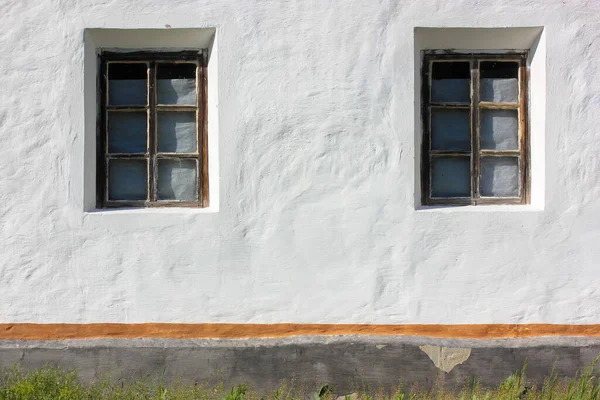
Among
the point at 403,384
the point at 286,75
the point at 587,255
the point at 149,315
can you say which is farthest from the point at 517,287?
the point at 149,315

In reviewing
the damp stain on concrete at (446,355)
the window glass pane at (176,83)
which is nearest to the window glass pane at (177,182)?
the window glass pane at (176,83)

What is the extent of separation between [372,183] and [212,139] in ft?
3.74

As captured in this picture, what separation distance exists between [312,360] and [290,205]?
3.36 ft

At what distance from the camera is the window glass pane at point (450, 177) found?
5277mm

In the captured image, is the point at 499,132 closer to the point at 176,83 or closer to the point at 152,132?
the point at 176,83

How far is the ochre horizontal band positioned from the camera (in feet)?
16.4

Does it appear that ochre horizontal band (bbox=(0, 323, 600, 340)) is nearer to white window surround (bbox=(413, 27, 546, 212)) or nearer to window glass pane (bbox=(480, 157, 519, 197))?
white window surround (bbox=(413, 27, 546, 212))

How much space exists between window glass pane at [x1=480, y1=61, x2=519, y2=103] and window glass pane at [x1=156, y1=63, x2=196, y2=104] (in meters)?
2.04

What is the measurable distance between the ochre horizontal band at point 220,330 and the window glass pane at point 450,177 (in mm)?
937

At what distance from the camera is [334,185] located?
500 cm

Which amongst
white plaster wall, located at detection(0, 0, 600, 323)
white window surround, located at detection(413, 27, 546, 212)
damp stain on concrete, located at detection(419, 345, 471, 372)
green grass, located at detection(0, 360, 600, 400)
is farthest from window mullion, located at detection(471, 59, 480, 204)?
green grass, located at detection(0, 360, 600, 400)

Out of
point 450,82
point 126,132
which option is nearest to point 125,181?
point 126,132

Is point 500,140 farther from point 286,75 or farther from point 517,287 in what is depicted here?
point 286,75

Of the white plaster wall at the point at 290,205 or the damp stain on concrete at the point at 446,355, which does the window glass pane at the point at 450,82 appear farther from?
the damp stain on concrete at the point at 446,355
